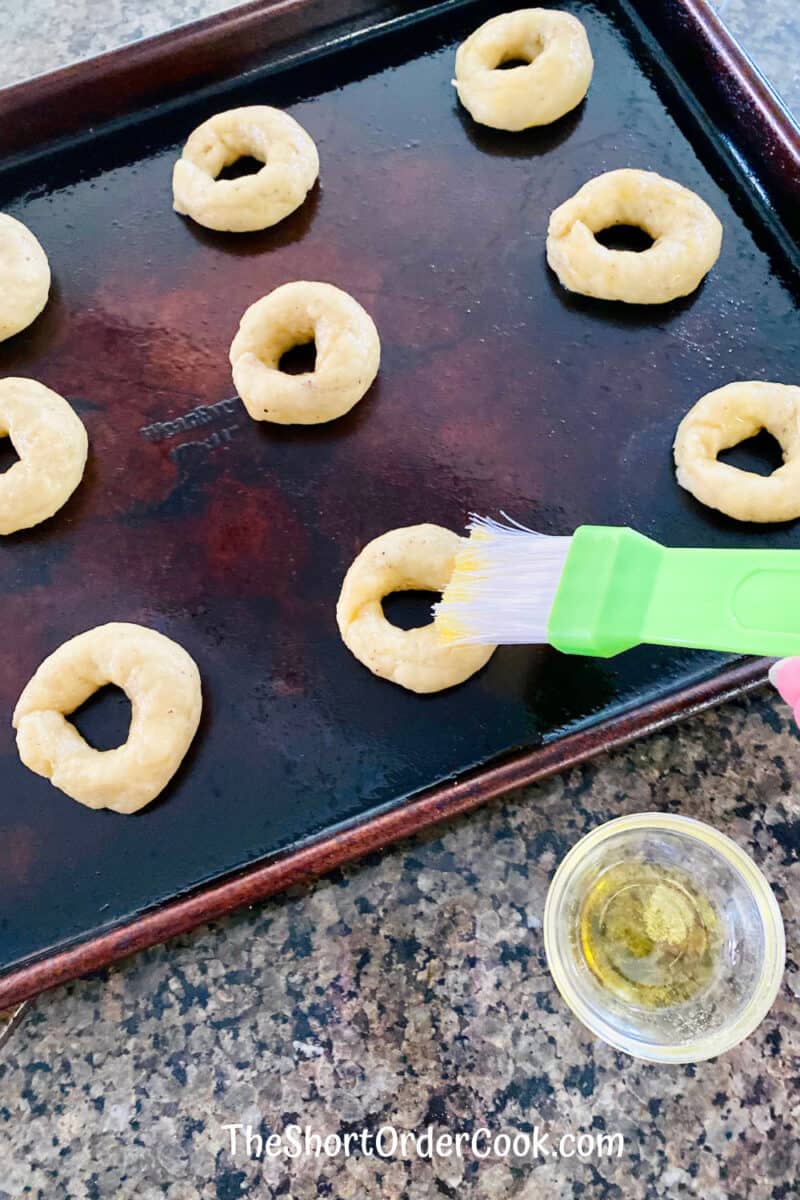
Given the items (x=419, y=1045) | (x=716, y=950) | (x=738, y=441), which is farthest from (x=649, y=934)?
(x=738, y=441)

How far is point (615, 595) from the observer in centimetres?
121

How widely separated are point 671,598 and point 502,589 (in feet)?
0.76

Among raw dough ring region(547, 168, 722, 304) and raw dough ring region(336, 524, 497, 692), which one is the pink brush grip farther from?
raw dough ring region(547, 168, 722, 304)

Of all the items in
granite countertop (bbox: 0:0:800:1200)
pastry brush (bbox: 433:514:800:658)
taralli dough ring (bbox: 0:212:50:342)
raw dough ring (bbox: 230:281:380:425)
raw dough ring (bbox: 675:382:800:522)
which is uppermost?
taralli dough ring (bbox: 0:212:50:342)

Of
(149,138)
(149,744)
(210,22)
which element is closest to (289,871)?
(149,744)

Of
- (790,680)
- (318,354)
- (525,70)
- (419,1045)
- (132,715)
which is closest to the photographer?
(790,680)

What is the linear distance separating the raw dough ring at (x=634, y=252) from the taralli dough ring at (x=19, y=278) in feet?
2.84

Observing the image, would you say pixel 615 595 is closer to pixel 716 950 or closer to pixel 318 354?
pixel 716 950

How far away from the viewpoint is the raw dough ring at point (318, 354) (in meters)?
1.56

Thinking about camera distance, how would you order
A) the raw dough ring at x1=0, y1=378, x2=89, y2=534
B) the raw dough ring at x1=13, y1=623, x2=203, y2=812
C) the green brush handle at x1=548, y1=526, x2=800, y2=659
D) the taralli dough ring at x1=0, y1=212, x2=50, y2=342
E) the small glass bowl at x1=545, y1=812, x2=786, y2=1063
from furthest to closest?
the taralli dough ring at x1=0, y1=212, x2=50, y2=342 → the raw dough ring at x1=0, y1=378, x2=89, y2=534 → the raw dough ring at x1=13, y1=623, x2=203, y2=812 → the small glass bowl at x1=545, y1=812, x2=786, y2=1063 → the green brush handle at x1=548, y1=526, x2=800, y2=659

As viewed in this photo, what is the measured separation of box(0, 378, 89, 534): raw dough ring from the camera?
153cm

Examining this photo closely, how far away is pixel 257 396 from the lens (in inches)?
61.8

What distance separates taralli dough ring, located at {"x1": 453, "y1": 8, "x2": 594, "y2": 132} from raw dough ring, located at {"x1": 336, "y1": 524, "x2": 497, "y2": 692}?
0.82 metres

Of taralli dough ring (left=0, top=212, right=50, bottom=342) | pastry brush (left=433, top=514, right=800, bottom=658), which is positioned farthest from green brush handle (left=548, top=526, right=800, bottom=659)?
taralli dough ring (left=0, top=212, right=50, bottom=342)
